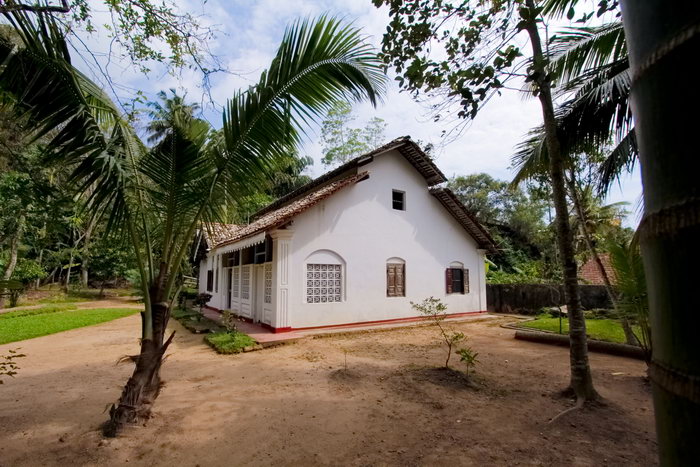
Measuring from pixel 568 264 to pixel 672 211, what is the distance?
5.56 m

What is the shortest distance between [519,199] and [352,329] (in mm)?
21997

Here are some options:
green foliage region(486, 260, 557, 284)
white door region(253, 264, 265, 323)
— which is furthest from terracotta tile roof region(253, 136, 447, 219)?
green foliage region(486, 260, 557, 284)

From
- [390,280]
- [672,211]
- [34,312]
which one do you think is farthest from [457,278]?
[34,312]

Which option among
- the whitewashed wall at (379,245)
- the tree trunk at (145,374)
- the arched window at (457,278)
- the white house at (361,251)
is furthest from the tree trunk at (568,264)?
the arched window at (457,278)

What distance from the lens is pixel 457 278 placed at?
50.5ft

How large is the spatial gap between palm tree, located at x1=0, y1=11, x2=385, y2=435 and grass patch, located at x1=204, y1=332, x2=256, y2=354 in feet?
13.3

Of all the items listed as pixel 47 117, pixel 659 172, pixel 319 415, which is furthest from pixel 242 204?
pixel 659 172

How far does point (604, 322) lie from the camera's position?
13281 mm

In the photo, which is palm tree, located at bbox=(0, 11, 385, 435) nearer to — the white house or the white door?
the white house

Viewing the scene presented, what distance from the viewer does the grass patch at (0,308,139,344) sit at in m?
11.1

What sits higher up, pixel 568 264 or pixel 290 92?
pixel 290 92

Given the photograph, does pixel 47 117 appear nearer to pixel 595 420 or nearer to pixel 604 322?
pixel 595 420

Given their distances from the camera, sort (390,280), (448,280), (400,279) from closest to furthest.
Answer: (390,280) < (400,279) < (448,280)

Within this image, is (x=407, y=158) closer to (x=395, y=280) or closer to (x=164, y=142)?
(x=395, y=280)
